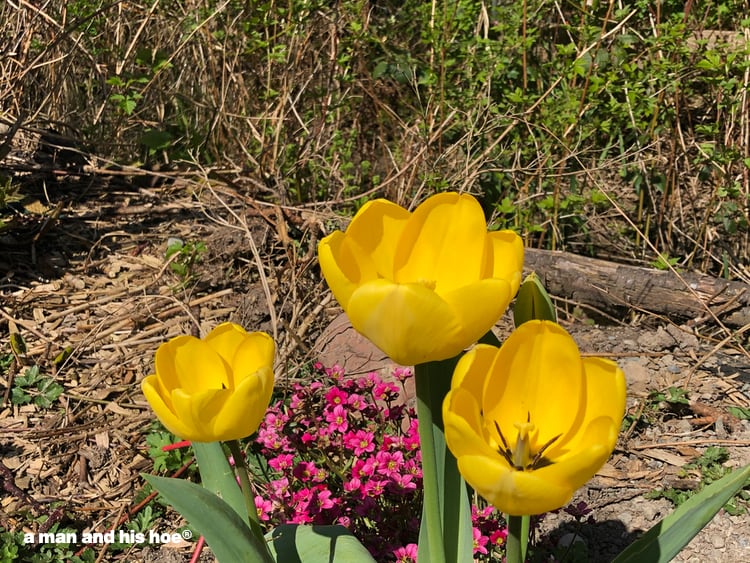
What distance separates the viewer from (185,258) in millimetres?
3209

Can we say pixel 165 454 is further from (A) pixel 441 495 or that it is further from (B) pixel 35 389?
(A) pixel 441 495

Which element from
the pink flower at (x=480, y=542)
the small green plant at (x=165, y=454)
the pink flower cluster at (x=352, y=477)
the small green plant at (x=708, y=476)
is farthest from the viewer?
the small green plant at (x=165, y=454)

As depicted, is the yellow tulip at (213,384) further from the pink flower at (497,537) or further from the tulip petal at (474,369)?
the pink flower at (497,537)

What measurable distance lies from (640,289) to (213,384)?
86.7 inches

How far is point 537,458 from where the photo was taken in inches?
38.8

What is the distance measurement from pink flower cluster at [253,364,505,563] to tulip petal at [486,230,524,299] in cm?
73

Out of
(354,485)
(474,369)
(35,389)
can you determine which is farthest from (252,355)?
(35,389)

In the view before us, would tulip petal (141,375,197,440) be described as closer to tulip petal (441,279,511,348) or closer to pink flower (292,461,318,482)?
tulip petal (441,279,511,348)

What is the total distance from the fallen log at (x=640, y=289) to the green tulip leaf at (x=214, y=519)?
2137 millimetres

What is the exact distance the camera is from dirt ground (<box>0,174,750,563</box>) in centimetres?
221

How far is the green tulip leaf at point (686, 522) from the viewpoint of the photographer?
3.38 feet

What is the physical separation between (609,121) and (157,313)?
1961 millimetres

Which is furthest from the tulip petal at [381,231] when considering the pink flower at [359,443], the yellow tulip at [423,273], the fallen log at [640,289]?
the fallen log at [640,289]

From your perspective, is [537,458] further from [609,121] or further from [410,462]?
[609,121]
